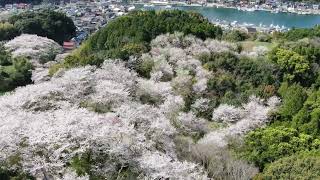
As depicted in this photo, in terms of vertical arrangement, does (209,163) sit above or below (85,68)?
below

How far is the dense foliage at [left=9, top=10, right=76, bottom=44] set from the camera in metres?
45.1

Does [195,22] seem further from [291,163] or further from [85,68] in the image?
[291,163]

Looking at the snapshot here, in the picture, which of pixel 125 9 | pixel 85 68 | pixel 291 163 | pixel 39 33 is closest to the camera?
pixel 291 163

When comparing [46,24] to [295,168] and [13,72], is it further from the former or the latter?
[295,168]

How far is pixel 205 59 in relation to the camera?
1195 inches

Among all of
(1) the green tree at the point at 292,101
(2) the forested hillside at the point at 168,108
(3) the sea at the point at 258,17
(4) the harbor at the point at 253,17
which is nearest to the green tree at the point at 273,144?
(2) the forested hillside at the point at 168,108

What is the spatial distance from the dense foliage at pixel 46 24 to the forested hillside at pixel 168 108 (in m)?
7.09

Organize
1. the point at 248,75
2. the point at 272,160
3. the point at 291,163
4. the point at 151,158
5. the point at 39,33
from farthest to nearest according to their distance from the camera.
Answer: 1. the point at 39,33
2. the point at 248,75
3. the point at 272,160
4. the point at 291,163
5. the point at 151,158

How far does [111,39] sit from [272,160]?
17.3 m

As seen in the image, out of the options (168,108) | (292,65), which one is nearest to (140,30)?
(292,65)

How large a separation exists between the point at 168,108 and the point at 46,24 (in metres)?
26.4

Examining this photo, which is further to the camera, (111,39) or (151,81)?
(111,39)

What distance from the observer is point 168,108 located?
23641 millimetres

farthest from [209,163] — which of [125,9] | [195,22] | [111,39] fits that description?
[125,9]
